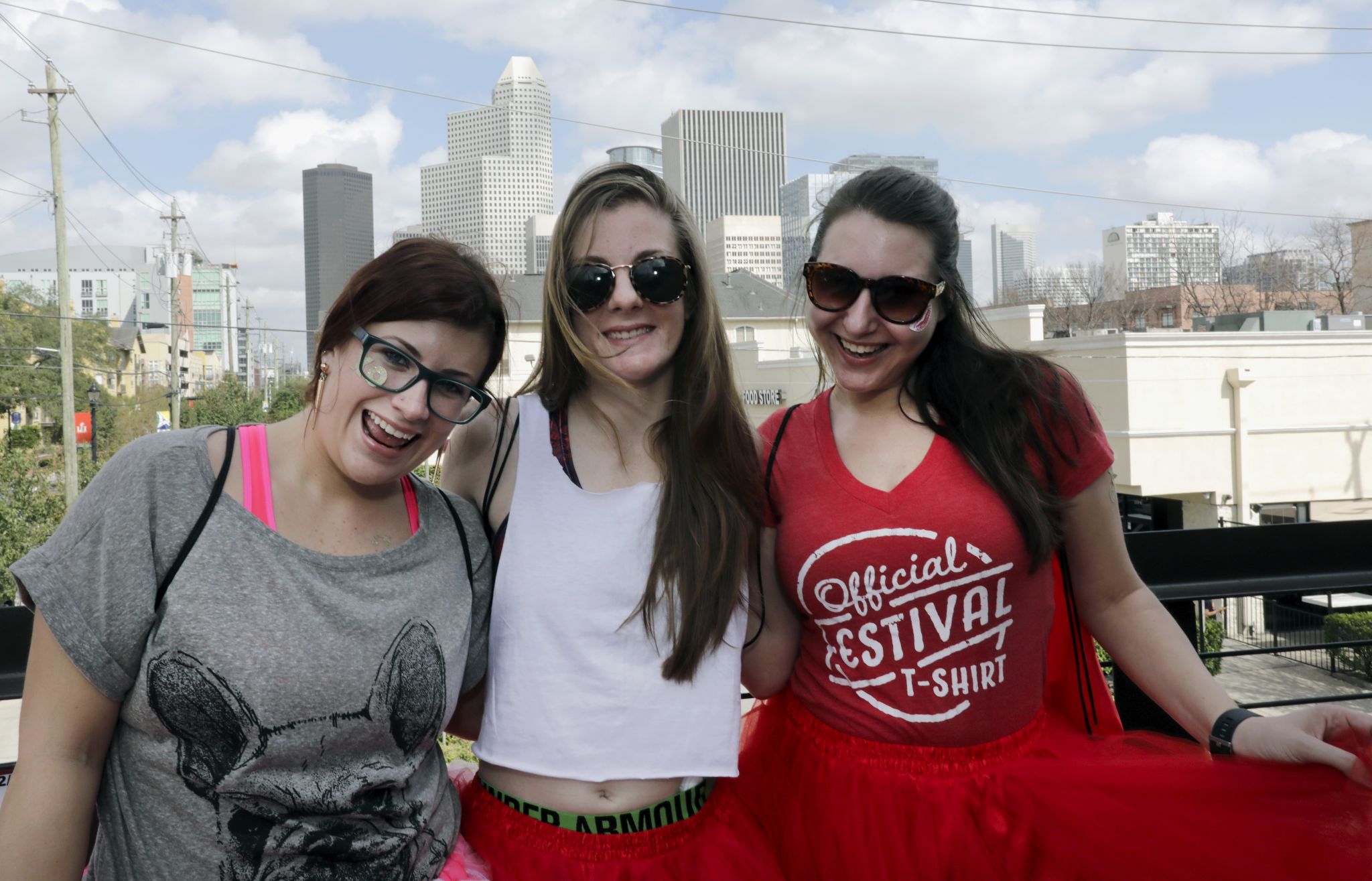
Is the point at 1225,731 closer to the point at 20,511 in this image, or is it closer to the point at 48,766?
the point at 48,766

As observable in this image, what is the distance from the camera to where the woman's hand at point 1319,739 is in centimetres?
149

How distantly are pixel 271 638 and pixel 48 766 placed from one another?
318mm

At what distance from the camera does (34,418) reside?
137 ft

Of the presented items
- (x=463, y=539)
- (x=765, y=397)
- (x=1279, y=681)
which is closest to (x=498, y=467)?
(x=463, y=539)

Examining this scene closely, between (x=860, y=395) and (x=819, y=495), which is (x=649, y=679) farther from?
(x=860, y=395)

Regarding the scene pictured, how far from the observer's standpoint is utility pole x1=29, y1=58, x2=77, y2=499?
66.1 ft

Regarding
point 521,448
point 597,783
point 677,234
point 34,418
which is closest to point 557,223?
point 677,234

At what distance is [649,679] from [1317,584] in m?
1.62

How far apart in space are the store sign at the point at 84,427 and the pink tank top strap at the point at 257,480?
116ft

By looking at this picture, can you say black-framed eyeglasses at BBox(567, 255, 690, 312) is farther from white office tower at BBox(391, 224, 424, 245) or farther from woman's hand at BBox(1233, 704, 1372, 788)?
woman's hand at BBox(1233, 704, 1372, 788)

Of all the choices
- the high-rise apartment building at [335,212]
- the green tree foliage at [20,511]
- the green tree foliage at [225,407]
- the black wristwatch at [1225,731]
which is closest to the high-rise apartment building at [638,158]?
the black wristwatch at [1225,731]

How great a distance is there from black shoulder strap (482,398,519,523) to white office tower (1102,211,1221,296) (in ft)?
142

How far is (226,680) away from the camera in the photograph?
1.32m

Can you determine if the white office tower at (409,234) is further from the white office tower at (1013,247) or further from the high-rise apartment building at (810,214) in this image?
the white office tower at (1013,247)
